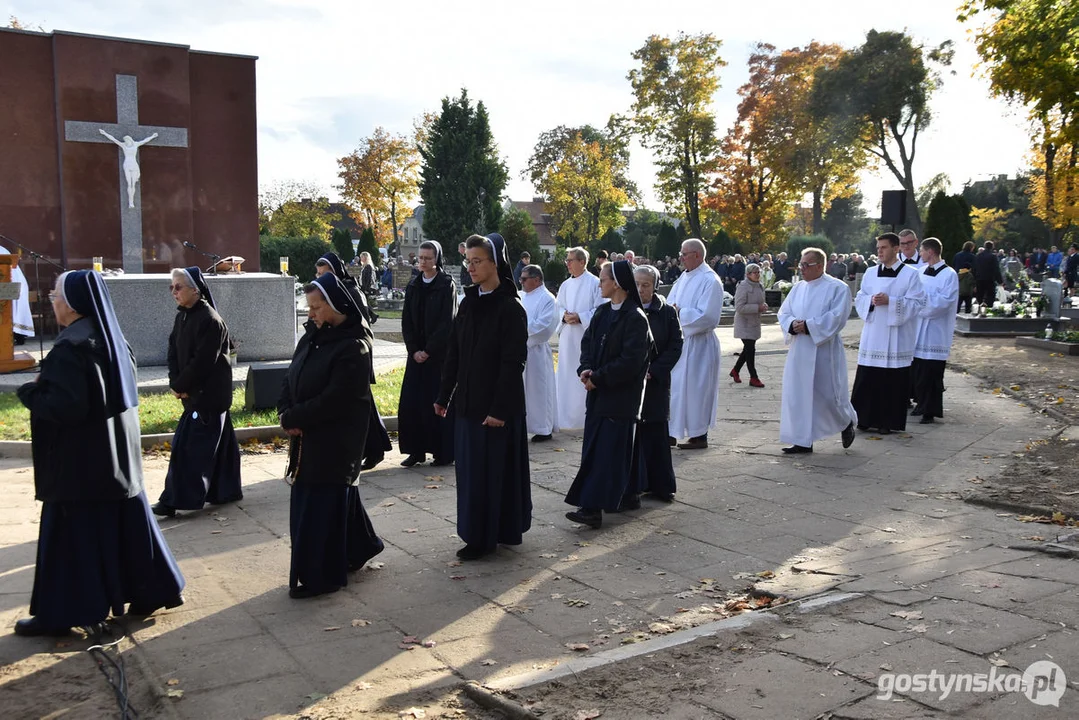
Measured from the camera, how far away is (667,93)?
46531 mm

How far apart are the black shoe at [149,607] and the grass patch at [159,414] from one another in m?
4.66

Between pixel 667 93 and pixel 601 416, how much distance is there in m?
42.3

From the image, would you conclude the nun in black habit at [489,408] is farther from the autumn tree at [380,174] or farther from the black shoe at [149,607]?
the autumn tree at [380,174]

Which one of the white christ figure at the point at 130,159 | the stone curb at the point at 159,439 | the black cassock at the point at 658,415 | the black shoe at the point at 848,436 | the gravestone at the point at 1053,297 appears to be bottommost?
the stone curb at the point at 159,439

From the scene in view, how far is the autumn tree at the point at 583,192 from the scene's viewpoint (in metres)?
53.8

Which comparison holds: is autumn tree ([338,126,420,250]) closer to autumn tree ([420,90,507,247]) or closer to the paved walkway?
autumn tree ([420,90,507,247])

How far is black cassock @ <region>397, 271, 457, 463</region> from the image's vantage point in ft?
28.5

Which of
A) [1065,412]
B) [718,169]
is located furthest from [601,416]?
[718,169]

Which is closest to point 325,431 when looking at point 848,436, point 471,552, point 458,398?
point 458,398

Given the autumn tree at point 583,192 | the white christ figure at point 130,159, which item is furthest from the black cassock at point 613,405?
the autumn tree at point 583,192

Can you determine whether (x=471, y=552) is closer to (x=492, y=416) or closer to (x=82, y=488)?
(x=492, y=416)

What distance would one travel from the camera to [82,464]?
464 centimetres

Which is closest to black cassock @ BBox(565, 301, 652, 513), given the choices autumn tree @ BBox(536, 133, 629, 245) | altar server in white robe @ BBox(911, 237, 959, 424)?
altar server in white robe @ BBox(911, 237, 959, 424)

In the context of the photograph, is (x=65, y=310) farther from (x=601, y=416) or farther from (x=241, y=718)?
(x=601, y=416)
